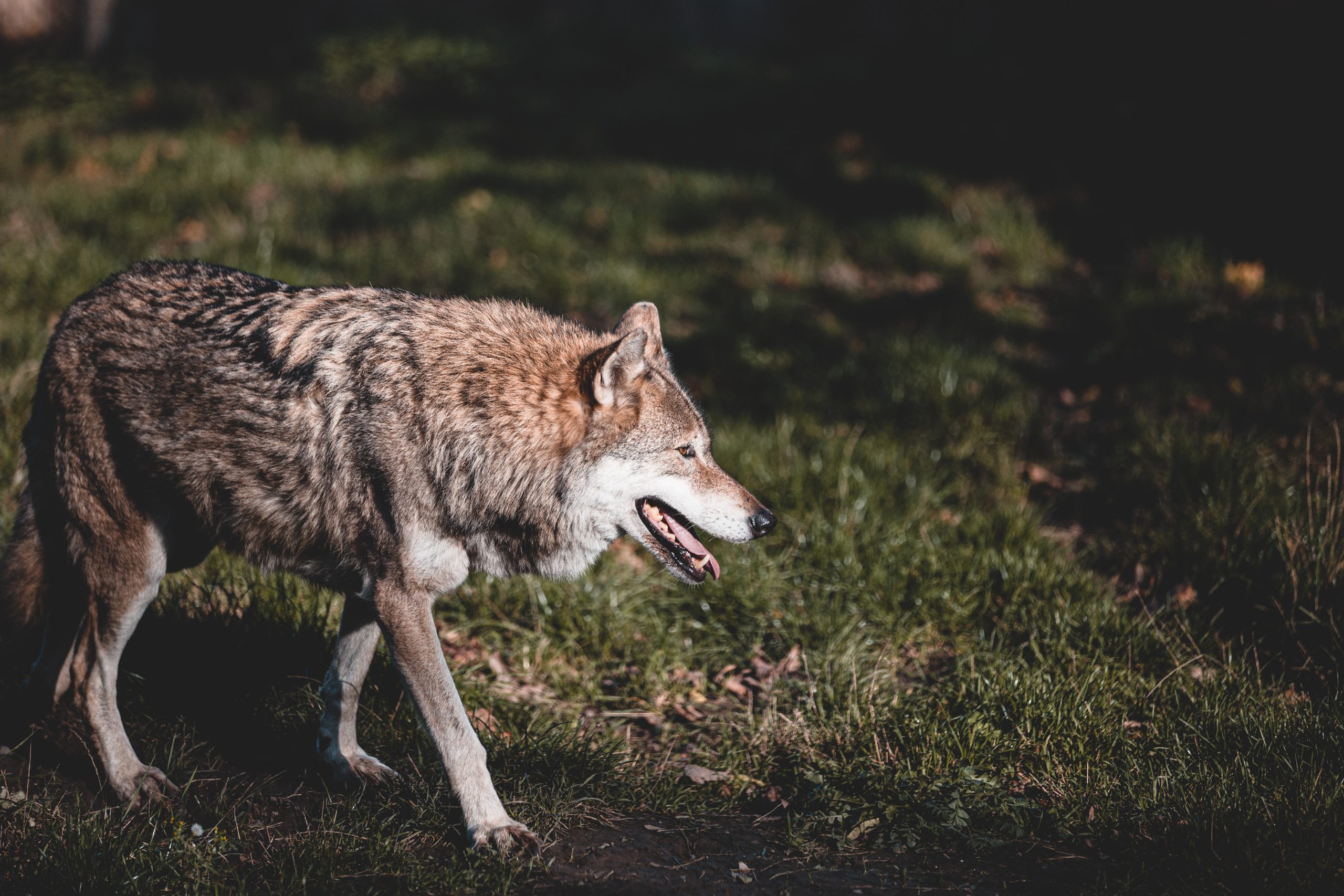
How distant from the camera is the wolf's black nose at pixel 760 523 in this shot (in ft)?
11.9

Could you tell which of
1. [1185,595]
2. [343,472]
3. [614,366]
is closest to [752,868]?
[614,366]

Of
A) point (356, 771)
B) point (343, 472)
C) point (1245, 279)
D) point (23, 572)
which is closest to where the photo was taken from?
point (343, 472)

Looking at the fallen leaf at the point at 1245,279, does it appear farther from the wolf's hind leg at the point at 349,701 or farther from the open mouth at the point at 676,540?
the wolf's hind leg at the point at 349,701

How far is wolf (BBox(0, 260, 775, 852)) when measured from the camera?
3.22 metres

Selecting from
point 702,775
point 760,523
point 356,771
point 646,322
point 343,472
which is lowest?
point 702,775

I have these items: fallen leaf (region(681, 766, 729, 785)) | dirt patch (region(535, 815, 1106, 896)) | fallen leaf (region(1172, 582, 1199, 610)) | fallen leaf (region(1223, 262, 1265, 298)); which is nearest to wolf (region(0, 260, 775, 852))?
dirt patch (region(535, 815, 1106, 896))

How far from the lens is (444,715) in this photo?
124 inches

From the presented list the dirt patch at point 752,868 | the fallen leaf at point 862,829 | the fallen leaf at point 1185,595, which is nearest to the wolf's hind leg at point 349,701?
the dirt patch at point 752,868

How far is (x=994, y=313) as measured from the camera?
25.5 feet

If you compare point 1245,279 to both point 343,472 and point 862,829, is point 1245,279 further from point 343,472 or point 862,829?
point 343,472

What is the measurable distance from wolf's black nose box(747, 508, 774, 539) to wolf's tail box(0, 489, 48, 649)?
2734mm

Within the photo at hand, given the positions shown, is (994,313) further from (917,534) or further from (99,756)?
(99,756)

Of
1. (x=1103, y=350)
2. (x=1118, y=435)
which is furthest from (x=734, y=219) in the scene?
(x=1118, y=435)

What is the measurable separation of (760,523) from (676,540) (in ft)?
1.10
